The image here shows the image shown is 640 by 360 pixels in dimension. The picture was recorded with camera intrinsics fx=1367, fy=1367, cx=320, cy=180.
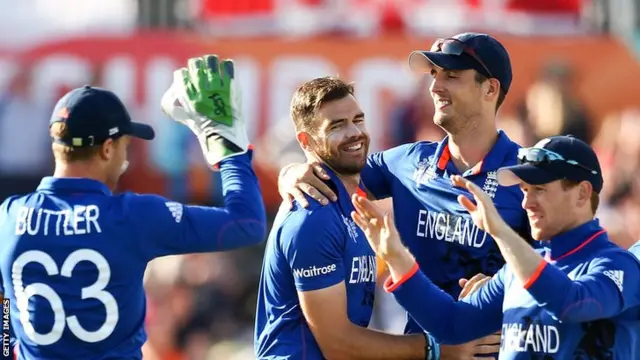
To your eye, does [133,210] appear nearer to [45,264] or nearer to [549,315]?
Answer: [45,264]

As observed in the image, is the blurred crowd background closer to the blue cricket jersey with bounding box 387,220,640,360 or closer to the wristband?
the wristband

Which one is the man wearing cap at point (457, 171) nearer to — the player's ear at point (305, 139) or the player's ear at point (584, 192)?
the player's ear at point (305, 139)

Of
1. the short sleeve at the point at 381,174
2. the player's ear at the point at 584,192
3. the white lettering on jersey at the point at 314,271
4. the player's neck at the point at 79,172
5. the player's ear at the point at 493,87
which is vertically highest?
the player's ear at the point at 493,87

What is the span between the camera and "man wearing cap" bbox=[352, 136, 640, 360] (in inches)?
207

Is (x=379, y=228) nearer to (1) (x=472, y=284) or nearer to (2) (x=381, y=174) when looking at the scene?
(1) (x=472, y=284)

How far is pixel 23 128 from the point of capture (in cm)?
1355

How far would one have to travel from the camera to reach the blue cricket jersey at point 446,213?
20.8ft

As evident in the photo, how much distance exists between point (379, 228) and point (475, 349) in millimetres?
1015

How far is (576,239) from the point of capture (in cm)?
549

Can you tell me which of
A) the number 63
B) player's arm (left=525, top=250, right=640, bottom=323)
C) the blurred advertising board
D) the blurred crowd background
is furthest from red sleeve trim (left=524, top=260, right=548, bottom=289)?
the blurred advertising board

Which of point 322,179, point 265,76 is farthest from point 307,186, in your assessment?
point 265,76

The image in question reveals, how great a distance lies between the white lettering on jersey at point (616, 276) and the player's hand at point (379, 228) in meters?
0.81

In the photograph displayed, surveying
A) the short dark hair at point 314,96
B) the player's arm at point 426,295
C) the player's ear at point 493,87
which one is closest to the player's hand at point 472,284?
the player's arm at point 426,295

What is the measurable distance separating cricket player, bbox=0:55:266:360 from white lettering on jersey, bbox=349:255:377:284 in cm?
50
